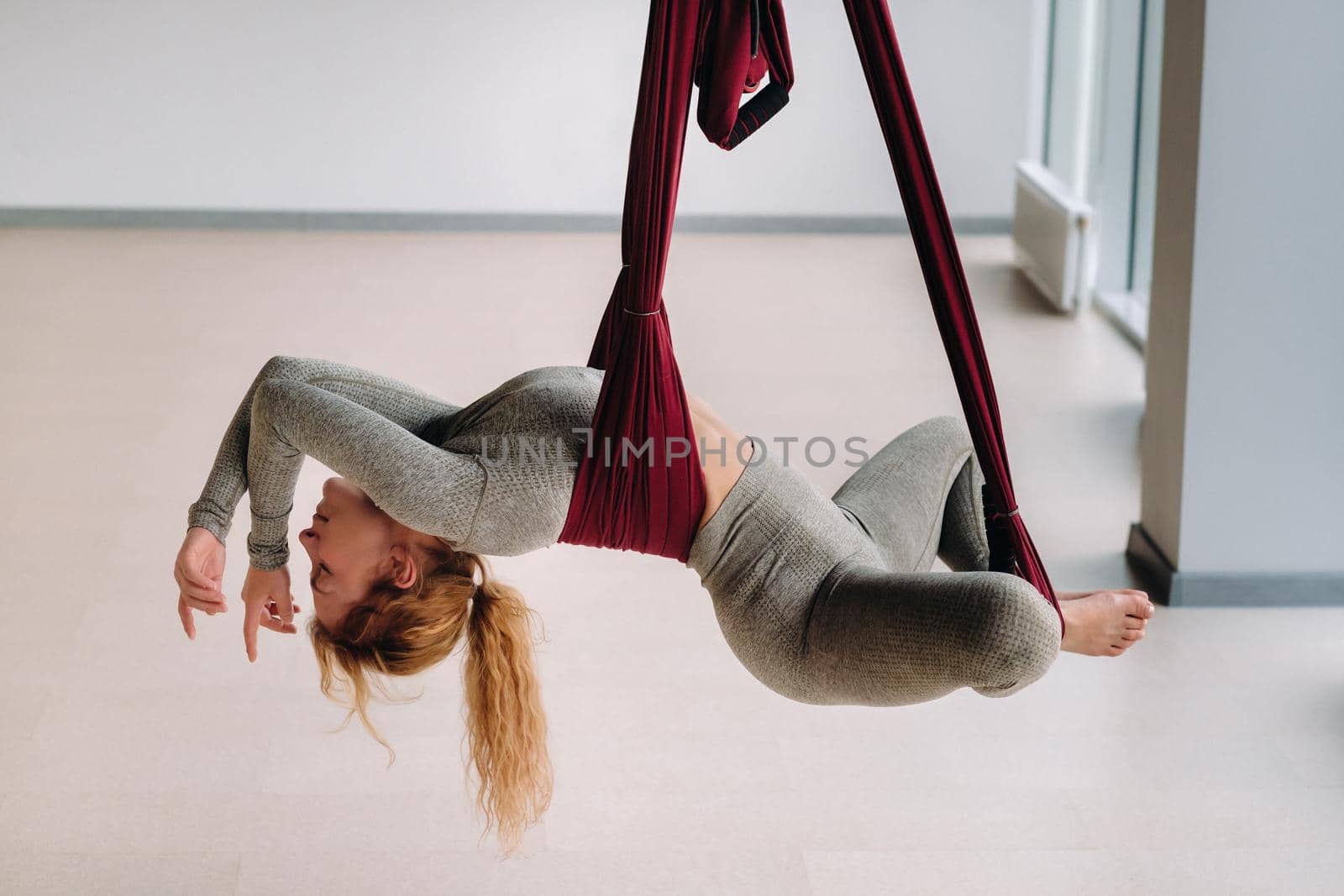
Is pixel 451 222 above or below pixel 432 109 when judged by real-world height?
below

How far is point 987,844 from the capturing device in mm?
2609

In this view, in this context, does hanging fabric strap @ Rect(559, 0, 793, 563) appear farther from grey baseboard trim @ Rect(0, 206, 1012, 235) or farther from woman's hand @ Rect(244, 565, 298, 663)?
grey baseboard trim @ Rect(0, 206, 1012, 235)

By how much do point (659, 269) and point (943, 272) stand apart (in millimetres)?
331

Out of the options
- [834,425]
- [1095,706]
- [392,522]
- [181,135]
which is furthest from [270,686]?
[181,135]

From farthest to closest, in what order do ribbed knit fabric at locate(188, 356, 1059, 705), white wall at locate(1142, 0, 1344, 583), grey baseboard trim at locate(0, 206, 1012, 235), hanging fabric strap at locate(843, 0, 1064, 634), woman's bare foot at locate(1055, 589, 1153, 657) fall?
grey baseboard trim at locate(0, 206, 1012, 235), white wall at locate(1142, 0, 1344, 583), woman's bare foot at locate(1055, 589, 1153, 657), ribbed knit fabric at locate(188, 356, 1059, 705), hanging fabric strap at locate(843, 0, 1064, 634)

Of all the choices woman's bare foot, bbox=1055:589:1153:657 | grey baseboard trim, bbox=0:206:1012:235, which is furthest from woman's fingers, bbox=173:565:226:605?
grey baseboard trim, bbox=0:206:1012:235

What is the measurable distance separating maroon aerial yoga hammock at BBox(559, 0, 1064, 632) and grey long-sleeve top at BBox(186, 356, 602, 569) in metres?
0.06

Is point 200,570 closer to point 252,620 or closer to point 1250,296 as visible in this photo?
point 252,620

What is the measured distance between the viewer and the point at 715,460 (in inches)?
74.3

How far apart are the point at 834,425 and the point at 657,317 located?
2.90 meters

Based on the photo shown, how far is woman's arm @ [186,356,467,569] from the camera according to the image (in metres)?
1.77

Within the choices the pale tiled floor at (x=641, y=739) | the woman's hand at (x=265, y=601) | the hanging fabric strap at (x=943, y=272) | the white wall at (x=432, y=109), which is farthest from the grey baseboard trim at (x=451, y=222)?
the hanging fabric strap at (x=943, y=272)

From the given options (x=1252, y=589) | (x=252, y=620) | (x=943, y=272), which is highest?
(x=943, y=272)

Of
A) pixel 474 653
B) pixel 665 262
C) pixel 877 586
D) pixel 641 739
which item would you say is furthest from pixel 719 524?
pixel 641 739
